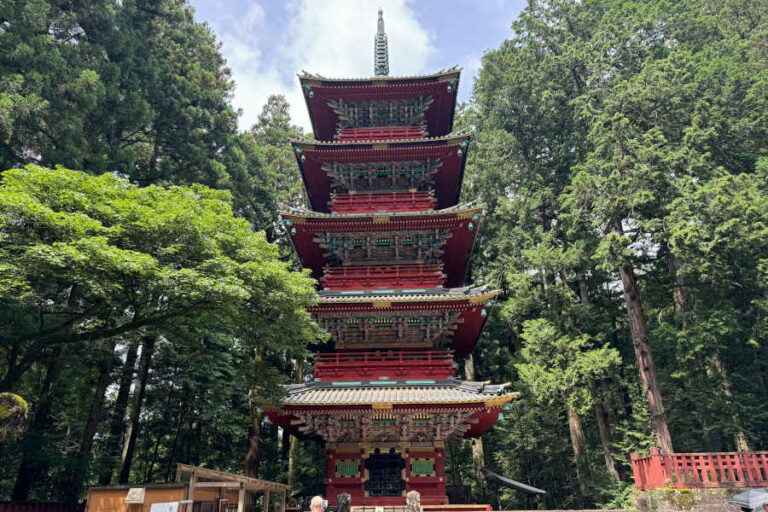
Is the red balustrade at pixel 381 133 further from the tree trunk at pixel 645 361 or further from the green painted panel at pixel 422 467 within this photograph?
the green painted panel at pixel 422 467

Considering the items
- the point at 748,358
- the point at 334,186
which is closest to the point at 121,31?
the point at 334,186

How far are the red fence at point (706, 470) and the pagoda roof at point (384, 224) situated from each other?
8.32m

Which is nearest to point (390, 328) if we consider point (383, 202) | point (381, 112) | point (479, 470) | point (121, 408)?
point (383, 202)

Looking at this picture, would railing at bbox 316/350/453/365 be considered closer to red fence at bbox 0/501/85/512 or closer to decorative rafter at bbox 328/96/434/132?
→ red fence at bbox 0/501/85/512

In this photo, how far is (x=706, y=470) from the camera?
10.7m

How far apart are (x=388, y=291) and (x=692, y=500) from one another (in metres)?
9.37

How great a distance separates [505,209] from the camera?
23.2 meters

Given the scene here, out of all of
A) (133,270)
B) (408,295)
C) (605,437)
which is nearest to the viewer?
(133,270)

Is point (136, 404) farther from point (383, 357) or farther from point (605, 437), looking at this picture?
point (605, 437)

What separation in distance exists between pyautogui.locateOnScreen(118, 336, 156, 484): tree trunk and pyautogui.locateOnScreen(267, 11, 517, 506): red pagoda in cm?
740

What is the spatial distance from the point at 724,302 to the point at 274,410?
16568 millimetres

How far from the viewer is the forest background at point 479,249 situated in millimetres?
10242

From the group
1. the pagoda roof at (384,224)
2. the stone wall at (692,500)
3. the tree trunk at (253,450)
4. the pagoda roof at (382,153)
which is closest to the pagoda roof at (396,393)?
the stone wall at (692,500)

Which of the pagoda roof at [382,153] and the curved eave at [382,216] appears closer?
the curved eave at [382,216]
